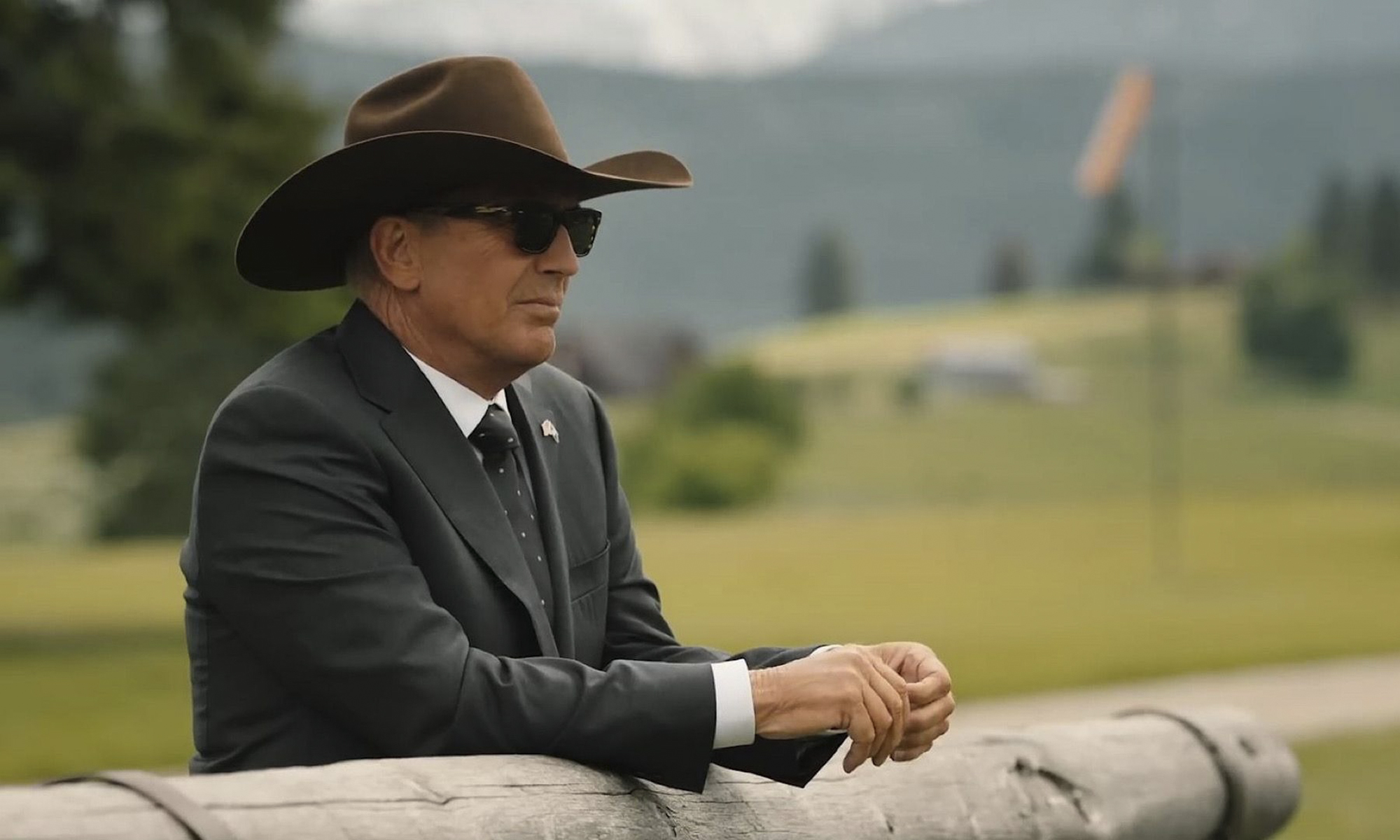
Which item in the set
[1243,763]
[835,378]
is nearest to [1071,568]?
[835,378]

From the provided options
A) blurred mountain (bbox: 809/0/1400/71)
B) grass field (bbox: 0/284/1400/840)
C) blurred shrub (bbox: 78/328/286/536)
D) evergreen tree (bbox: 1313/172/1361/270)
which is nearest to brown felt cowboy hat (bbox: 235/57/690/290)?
grass field (bbox: 0/284/1400/840)

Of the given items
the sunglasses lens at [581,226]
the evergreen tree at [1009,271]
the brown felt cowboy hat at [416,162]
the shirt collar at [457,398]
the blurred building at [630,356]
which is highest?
the brown felt cowboy hat at [416,162]

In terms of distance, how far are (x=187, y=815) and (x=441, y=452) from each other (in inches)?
32.9

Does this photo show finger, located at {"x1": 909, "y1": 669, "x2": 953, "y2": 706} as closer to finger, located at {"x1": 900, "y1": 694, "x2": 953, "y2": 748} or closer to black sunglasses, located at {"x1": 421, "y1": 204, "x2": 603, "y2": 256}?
finger, located at {"x1": 900, "y1": 694, "x2": 953, "y2": 748}

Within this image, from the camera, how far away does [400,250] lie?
320cm

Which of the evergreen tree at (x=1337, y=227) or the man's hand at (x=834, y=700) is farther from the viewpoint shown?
the evergreen tree at (x=1337, y=227)

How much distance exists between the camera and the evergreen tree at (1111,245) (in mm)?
53562

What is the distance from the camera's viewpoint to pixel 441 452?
3.10 meters

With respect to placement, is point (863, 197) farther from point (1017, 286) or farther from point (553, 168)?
point (553, 168)

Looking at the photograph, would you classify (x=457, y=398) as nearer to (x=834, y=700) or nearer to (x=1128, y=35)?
(x=834, y=700)

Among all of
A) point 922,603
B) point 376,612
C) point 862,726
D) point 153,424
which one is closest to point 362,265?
point 376,612

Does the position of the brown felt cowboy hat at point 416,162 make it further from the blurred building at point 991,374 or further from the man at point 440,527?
the blurred building at point 991,374

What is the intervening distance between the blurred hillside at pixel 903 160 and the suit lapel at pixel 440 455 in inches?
1951

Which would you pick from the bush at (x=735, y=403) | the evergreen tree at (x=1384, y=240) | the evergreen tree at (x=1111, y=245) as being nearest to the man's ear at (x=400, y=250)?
the bush at (x=735, y=403)
